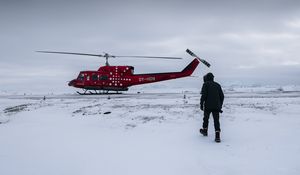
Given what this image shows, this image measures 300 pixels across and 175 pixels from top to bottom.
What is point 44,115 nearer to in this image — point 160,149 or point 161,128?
point 161,128

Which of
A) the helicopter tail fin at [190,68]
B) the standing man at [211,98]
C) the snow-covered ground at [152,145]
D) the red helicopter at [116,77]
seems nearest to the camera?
the snow-covered ground at [152,145]

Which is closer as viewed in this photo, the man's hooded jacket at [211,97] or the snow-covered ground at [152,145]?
the snow-covered ground at [152,145]

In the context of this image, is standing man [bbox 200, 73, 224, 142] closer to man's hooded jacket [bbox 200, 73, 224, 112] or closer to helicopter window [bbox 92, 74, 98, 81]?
man's hooded jacket [bbox 200, 73, 224, 112]

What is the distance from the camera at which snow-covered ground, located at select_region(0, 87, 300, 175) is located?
7039mm

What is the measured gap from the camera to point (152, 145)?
9.03 m

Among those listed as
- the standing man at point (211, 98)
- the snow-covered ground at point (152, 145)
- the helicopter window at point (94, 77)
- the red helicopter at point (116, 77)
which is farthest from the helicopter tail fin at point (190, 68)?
the standing man at point (211, 98)

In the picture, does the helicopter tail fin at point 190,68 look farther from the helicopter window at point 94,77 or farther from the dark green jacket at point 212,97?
the dark green jacket at point 212,97

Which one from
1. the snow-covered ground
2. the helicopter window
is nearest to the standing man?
the snow-covered ground

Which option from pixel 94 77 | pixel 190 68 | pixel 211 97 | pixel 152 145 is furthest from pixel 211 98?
pixel 94 77

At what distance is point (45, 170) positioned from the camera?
714 cm

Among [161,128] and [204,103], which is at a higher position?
[204,103]

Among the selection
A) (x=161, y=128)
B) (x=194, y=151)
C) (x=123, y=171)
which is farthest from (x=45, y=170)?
(x=161, y=128)

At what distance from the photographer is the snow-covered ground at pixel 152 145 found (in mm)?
7039

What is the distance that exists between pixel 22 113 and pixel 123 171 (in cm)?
1300
